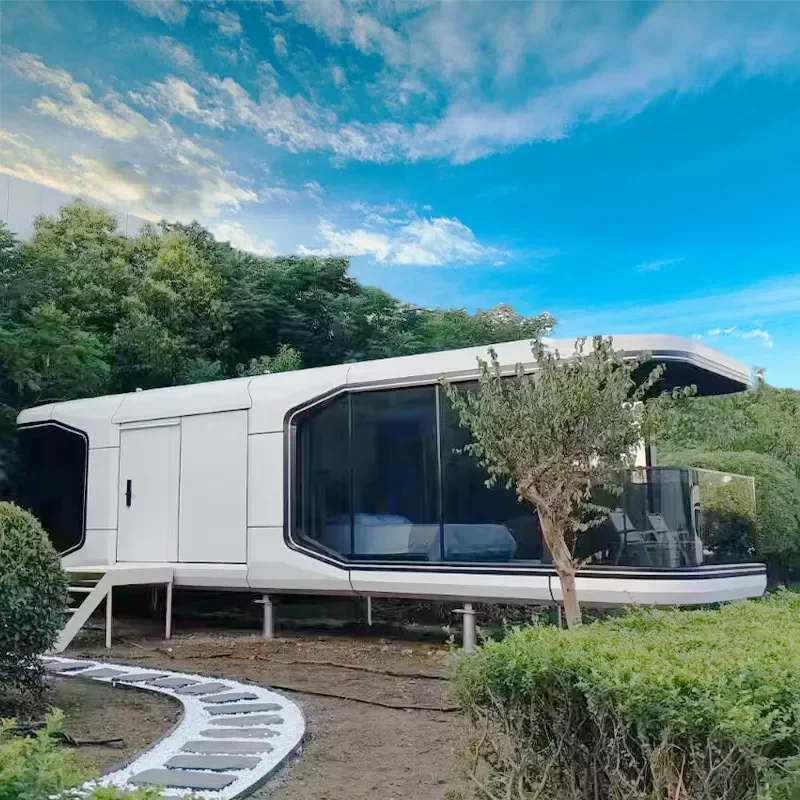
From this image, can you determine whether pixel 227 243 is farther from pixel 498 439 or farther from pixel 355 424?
pixel 498 439

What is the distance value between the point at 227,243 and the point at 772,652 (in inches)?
705

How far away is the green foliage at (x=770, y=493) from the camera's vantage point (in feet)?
36.4

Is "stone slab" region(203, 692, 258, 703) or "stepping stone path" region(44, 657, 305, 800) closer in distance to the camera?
"stepping stone path" region(44, 657, 305, 800)

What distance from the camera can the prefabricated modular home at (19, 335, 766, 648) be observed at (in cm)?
716

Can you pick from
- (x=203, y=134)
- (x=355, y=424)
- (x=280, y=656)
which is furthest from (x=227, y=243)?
(x=280, y=656)

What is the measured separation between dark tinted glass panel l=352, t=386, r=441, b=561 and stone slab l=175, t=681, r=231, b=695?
7.52 feet

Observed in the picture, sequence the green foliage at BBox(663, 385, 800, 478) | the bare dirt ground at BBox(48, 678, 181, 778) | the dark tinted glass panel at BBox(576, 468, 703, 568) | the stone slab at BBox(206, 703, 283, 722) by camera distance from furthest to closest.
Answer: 1. the green foliage at BBox(663, 385, 800, 478)
2. the dark tinted glass panel at BBox(576, 468, 703, 568)
3. the stone slab at BBox(206, 703, 283, 722)
4. the bare dirt ground at BBox(48, 678, 181, 778)

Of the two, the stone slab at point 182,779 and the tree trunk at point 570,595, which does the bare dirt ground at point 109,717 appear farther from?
the tree trunk at point 570,595

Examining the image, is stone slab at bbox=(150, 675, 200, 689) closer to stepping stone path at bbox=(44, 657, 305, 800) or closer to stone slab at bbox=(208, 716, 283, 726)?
stepping stone path at bbox=(44, 657, 305, 800)

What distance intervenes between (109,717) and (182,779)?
1706 millimetres

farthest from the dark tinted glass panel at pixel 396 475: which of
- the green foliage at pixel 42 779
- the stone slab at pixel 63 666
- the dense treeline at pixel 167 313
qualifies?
the dense treeline at pixel 167 313

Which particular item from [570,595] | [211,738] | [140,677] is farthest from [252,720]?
[570,595]

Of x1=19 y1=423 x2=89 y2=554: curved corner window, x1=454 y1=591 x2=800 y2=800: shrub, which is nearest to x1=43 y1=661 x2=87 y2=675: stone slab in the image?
x1=19 y1=423 x2=89 y2=554: curved corner window

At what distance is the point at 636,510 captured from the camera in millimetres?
7035
